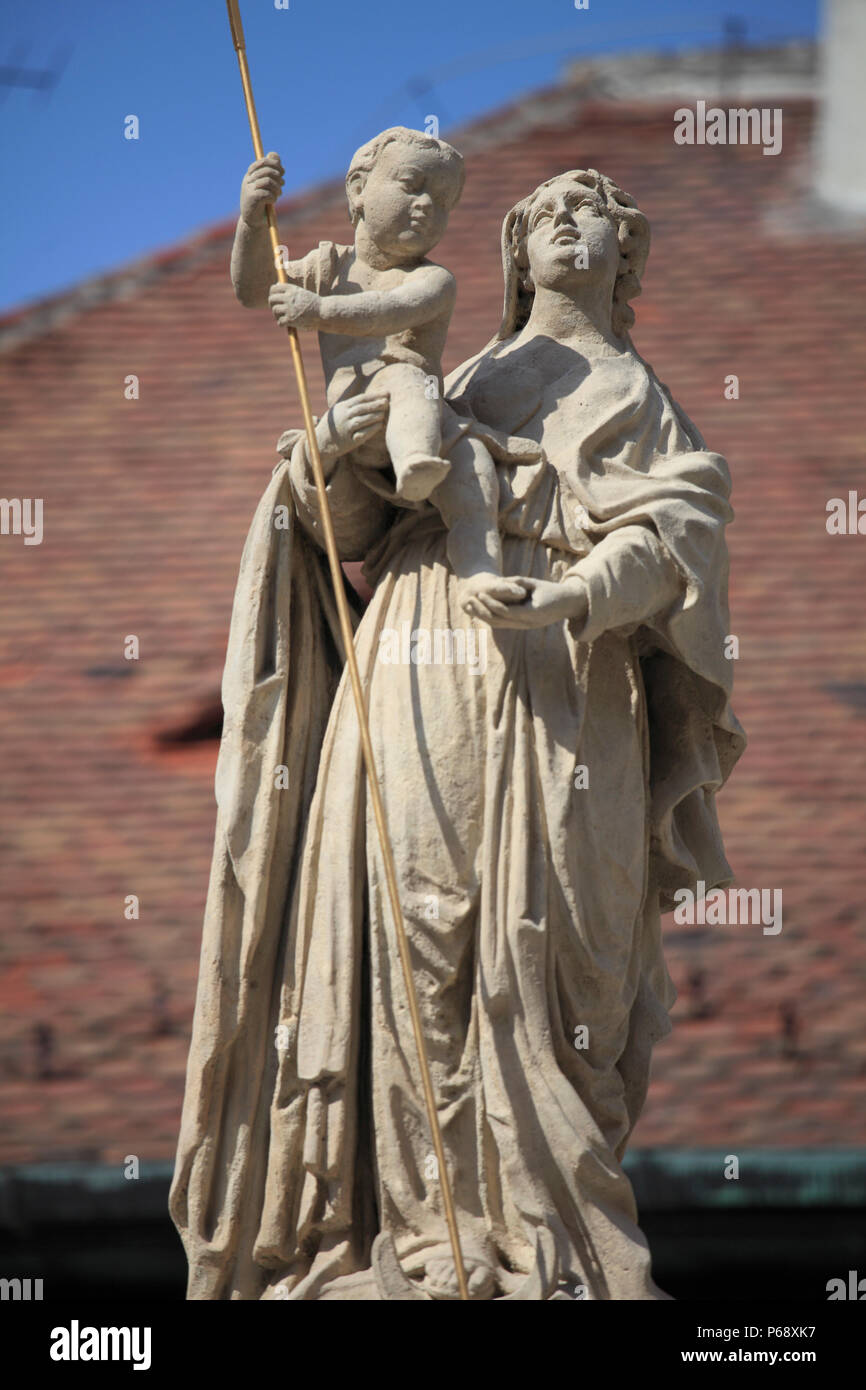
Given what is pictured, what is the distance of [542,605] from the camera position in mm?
6113

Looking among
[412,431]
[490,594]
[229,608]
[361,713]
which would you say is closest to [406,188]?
[412,431]

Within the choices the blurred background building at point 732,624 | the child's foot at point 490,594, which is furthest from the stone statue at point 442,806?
the blurred background building at point 732,624

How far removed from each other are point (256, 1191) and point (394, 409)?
6.34 feet

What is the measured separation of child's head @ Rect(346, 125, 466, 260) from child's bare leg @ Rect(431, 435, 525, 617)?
526 mm

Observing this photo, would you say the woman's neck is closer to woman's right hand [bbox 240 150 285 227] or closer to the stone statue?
the stone statue

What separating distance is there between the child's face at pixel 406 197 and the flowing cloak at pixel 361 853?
0.49 meters

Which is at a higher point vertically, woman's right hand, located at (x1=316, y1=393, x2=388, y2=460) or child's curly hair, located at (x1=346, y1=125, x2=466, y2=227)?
child's curly hair, located at (x1=346, y1=125, x2=466, y2=227)

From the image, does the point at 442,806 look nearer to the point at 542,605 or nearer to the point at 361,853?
the point at 361,853

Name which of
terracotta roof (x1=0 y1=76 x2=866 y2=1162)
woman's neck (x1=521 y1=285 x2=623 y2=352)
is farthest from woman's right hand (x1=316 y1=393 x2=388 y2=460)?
terracotta roof (x1=0 y1=76 x2=866 y2=1162)

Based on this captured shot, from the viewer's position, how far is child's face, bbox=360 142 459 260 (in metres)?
6.43

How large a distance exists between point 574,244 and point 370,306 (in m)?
0.71

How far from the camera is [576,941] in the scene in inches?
245

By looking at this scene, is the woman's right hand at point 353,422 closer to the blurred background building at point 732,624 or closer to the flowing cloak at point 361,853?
the flowing cloak at point 361,853

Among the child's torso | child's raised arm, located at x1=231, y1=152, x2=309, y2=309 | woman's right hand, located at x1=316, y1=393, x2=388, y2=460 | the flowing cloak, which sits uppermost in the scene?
child's raised arm, located at x1=231, y1=152, x2=309, y2=309
